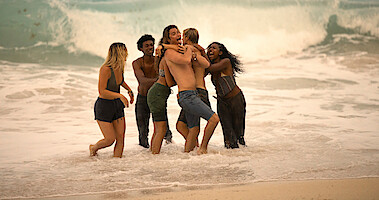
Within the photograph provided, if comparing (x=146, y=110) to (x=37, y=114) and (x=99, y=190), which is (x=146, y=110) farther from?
(x=37, y=114)

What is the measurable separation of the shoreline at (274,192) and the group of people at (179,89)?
4.51 ft

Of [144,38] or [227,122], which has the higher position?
[144,38]

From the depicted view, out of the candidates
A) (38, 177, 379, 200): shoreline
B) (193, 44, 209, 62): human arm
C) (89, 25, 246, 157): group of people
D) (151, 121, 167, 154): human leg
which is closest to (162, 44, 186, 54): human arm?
(89, 25, 246, 157): group of people

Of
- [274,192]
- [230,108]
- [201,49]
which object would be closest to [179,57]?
[201,49]

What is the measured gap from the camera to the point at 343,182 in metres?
4.45

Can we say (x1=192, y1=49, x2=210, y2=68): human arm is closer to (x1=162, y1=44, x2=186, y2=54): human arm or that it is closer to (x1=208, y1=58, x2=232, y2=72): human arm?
(x1=162, y1=44, x2=186, y2=54): human arm

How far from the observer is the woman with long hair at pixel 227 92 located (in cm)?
615

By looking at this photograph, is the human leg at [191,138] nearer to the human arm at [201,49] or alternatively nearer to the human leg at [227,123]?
the human leg at [227,123]

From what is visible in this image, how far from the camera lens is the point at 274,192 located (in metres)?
4.16

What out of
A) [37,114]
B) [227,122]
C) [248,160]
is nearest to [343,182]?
[248,160]

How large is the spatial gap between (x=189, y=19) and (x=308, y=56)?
6.20 m

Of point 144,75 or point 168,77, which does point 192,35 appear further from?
point 144,75

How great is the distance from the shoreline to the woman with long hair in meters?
1.81

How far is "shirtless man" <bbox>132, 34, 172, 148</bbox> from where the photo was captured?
247 inches
